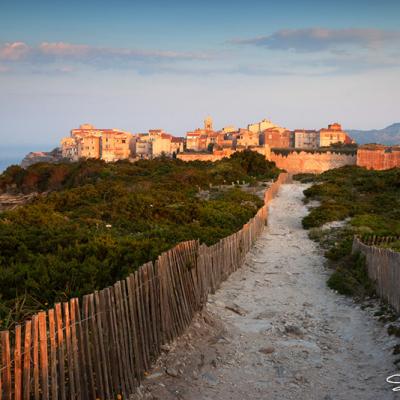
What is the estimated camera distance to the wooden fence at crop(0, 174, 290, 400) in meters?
4.13

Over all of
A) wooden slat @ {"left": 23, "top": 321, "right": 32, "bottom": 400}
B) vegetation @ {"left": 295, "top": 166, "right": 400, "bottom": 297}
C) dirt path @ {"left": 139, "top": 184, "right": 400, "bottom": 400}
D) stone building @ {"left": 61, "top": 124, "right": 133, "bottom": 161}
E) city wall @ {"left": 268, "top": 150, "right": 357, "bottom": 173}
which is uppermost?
stone building @ {"left": 61, "top": 124, "right": 133, "bottom": 161}

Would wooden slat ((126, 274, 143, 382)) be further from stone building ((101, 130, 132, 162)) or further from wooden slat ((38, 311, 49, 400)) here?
stone building ((101, 130, 132, 162))

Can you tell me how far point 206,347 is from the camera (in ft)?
23.4

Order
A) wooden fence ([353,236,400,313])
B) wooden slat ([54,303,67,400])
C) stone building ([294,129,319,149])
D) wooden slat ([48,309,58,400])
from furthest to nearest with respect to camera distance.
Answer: stone building ([294,129,319,149]), wooden fence ([353,236,400,313]), wooden slat ([54,303,67,400]), wooden slat ([48,309,58,400])

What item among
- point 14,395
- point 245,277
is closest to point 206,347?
point 14,395

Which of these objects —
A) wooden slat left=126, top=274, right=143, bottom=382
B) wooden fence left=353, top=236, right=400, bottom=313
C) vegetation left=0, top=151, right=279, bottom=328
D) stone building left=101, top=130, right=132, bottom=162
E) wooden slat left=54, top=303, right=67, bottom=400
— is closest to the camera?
wooden slat left=54, top=303, right=67, bottom=400

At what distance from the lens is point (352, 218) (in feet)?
65.8

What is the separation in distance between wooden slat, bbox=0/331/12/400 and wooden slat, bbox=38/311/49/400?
0.31 m

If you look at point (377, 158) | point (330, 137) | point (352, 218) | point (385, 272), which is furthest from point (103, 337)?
point (330, 137)

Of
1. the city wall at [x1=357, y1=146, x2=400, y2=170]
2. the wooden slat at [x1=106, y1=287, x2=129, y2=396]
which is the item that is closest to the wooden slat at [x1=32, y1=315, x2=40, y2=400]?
the wooden slat at [x1=106, y1=287, x2=129, y2=396]

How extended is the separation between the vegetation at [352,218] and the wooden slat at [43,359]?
7223 mm

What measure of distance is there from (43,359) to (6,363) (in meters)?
0.39

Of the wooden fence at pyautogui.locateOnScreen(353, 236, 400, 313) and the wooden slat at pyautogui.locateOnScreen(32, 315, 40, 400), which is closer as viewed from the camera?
the wooden slat at pyautogui.locateOnScreen(32, 315, 40, 400)

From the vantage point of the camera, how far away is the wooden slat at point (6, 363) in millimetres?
3893
